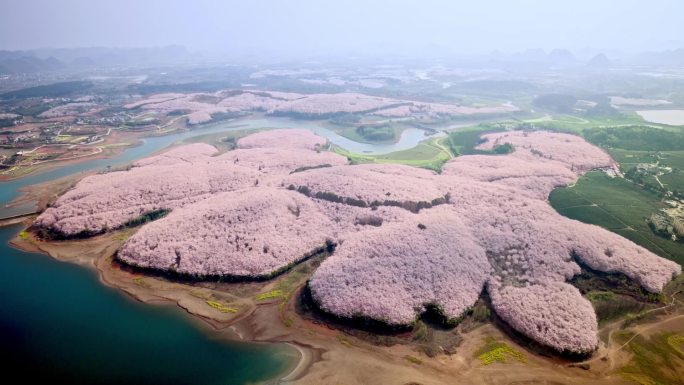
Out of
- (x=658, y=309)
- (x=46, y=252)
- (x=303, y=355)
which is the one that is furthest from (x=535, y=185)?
(x=46, y=252)

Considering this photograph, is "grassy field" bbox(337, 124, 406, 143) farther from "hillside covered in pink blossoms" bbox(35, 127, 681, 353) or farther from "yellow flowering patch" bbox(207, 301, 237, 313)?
"yellow flowering patch" bbox(207, 301, 237, 313)

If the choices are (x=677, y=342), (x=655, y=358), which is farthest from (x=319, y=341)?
(x=677, y=342)

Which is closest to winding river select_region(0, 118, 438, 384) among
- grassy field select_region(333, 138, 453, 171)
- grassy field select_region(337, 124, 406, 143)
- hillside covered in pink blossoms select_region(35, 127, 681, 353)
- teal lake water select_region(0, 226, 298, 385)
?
teal lake water select_region(0, 226, 298, 385)

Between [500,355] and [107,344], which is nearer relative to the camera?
[500,355]

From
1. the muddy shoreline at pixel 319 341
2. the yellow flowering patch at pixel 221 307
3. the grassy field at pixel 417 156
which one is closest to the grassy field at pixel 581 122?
the grassy field at pixel 417 156

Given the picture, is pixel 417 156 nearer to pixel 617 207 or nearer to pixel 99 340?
pixel 617 207

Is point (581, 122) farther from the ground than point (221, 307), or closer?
farther from the ground
